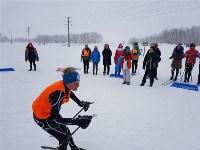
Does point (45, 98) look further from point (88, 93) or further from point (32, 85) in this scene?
point (32, 85)

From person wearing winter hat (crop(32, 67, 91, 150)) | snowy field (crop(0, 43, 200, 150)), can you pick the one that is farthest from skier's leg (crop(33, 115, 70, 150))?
snowy field (crop(0, 43, 200, 150))

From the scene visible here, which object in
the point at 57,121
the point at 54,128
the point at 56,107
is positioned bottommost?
the point at 54,128

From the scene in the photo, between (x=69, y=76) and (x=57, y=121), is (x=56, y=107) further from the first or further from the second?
(x=69, y=76)

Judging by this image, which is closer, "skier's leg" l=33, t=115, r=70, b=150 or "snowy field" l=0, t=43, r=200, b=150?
"skier's leg" l=33, t=115, r=70, b=150

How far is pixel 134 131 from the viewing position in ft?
16.2

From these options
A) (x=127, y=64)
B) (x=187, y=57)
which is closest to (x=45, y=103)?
(x=127, y=64)

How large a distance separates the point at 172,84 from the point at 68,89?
7.82 meters

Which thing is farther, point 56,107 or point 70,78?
point 70,78

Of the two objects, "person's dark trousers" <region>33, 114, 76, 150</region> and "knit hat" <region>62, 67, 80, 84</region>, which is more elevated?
"knit hat" <region>62, 67, 80, 84</region>

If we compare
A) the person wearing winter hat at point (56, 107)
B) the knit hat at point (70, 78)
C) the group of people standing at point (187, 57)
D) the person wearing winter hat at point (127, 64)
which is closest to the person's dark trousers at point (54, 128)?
the person wearing winter hat at point (56, 107)

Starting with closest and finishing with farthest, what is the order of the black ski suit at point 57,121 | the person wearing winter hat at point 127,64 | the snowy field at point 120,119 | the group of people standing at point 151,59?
1. the black ski suit at point 57,121
2. the snowy field at point 120,119
3. the group of people standing at point 151,59
4. the person wearing winter hat at point 127,64

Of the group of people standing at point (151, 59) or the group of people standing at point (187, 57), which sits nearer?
the group of people standing at point (151, 59)

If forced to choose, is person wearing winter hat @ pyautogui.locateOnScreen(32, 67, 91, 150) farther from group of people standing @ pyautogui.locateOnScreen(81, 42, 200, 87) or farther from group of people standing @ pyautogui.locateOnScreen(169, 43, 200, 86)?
group of people standing @ pyautogui.locateOnScreen(169, 43, 200, 86)

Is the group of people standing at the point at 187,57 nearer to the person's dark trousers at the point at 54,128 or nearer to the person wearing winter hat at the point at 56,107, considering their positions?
the person wearing winter hat at the point at 56,107
